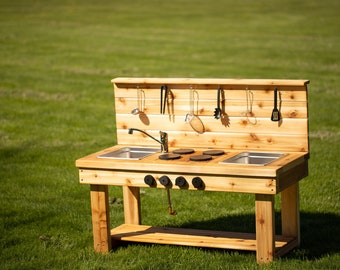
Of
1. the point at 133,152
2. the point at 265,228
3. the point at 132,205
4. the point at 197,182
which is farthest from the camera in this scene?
the point at 132,205

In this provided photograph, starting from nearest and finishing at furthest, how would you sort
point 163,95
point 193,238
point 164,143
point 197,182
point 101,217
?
1. point 197,182
2. point 101,217
3. point 193,238
4. point 164,143
5. point 163,95

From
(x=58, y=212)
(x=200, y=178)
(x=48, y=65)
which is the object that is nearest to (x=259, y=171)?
(x=200, y=178)

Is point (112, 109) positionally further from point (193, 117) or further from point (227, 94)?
point (227, 94)

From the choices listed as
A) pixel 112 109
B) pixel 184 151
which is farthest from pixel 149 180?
pixel 112 109

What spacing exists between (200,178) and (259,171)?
59cm

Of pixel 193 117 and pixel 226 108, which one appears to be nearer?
pixel 226 108

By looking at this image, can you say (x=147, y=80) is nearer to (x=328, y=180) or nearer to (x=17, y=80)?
(x=328, y=180)

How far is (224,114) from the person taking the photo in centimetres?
870

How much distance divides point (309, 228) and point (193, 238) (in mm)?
1488

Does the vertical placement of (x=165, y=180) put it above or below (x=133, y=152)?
below

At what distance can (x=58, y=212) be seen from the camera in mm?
10258

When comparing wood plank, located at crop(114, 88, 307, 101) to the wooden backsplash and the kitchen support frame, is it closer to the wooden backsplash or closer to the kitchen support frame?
the wooden backsplash

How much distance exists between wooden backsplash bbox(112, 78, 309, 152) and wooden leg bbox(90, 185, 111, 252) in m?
0.87

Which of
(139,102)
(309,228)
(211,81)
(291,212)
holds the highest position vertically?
(211,81)
